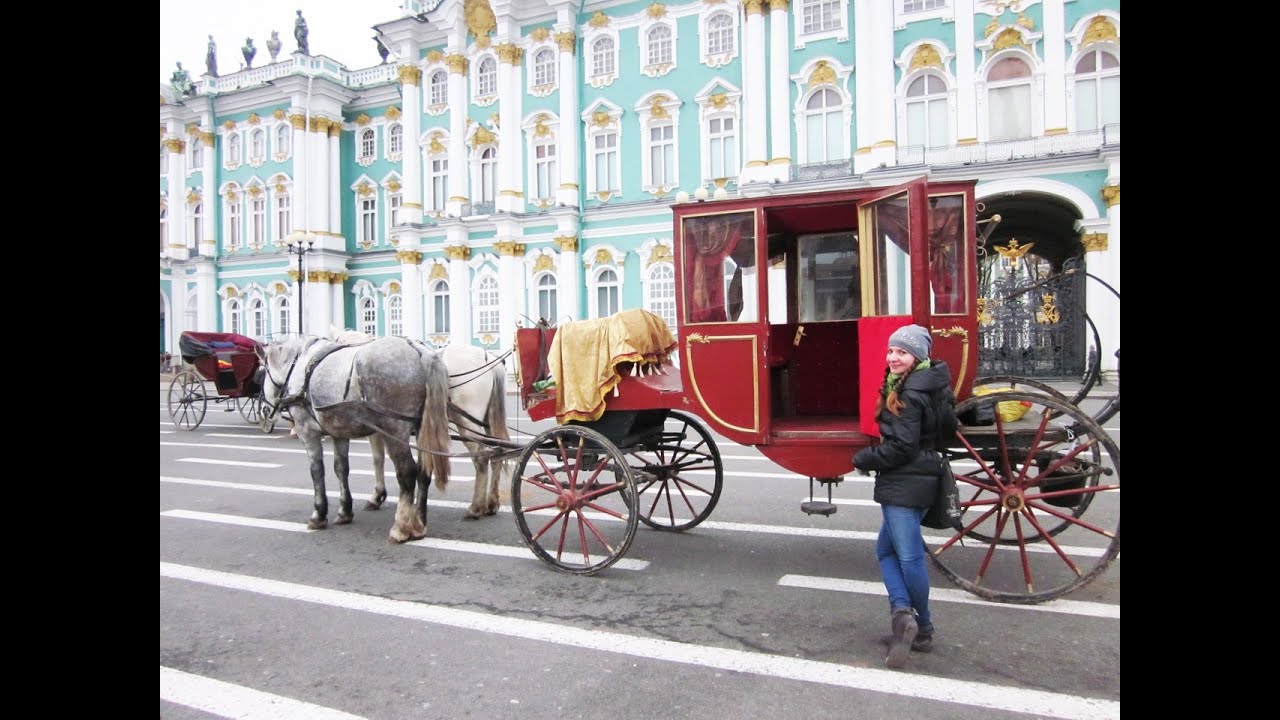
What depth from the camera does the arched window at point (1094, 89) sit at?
62.3 feet

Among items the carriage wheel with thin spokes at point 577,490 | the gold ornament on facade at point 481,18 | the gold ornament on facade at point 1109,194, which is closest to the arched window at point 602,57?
the gold ornament on facade at point 481,18

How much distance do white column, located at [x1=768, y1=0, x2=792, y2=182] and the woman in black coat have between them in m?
18.9

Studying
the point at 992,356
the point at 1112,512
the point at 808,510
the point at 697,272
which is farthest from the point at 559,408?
the point at 992,356

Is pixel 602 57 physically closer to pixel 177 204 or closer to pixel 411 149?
pixel 411 149

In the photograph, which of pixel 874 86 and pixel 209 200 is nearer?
pixel 874 86

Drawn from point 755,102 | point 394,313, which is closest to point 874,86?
point 755,102

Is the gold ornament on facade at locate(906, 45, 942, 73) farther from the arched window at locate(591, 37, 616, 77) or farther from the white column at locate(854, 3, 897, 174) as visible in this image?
the arched window at locate(591, 37, 616, 77)

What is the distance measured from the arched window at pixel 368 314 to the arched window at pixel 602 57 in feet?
46.4

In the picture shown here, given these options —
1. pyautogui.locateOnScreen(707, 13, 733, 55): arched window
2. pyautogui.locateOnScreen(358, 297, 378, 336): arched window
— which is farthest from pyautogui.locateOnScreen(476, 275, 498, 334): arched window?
pyautogui.locateOnScreen(707, 13, 733, 55): arched window

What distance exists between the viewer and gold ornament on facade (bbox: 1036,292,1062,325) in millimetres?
17797

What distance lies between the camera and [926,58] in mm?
20312

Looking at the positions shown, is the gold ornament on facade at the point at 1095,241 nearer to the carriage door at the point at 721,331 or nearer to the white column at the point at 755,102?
the white column at the point at 755,102

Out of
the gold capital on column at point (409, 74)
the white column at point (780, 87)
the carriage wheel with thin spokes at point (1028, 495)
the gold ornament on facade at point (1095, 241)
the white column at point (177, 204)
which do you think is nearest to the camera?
the carriage wheel with thin spokes at point (1028, 495)

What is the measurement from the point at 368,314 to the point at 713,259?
96.8 ft
